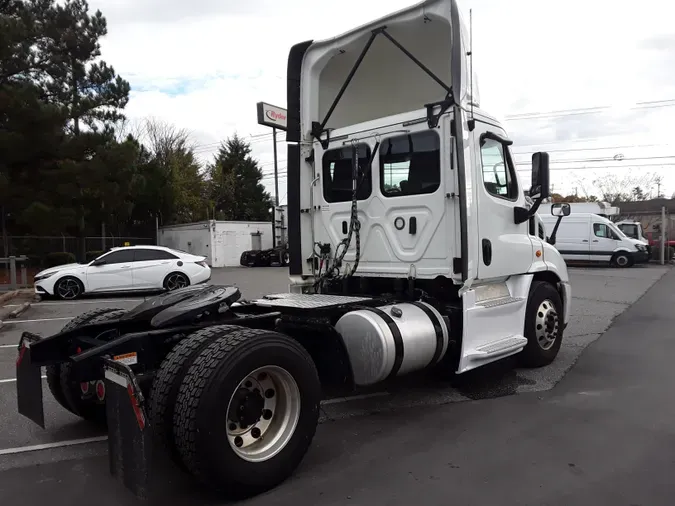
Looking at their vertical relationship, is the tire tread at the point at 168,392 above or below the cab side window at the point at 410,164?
below

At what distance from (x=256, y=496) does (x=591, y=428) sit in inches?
115

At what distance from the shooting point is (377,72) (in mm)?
6395

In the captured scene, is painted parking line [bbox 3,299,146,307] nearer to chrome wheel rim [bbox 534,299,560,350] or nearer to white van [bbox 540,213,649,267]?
chrome wheel rim [bbox 534,299,560,350]

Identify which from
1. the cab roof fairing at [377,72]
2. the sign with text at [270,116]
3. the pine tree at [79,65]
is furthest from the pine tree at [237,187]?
the cab roof fairing at [377,72]

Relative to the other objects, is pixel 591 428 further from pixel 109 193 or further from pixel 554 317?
pixel 109 193

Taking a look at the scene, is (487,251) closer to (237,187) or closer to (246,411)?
(246,411)

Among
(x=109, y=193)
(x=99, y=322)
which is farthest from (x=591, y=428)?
(x=109, y=193)

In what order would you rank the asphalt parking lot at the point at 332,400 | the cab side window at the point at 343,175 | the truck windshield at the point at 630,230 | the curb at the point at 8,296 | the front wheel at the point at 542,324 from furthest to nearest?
the truck windshield at the point at 630,230, the curb at the point at 8,296, the front wheel at the point at 542,324, the cab side window at the point at 343,175, the asphalt parking lot at the point at 332,400

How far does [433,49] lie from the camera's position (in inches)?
229

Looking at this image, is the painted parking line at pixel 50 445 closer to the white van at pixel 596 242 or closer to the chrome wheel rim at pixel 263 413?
the chrome wheel rim at pixel 263 413

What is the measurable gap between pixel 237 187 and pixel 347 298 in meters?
47.1

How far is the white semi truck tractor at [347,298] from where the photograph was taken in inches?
131

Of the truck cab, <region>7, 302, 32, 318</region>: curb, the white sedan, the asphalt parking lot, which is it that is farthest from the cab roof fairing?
the white sedan

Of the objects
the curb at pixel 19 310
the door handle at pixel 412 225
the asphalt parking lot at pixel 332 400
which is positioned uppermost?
the door handle at pixel 412 225
